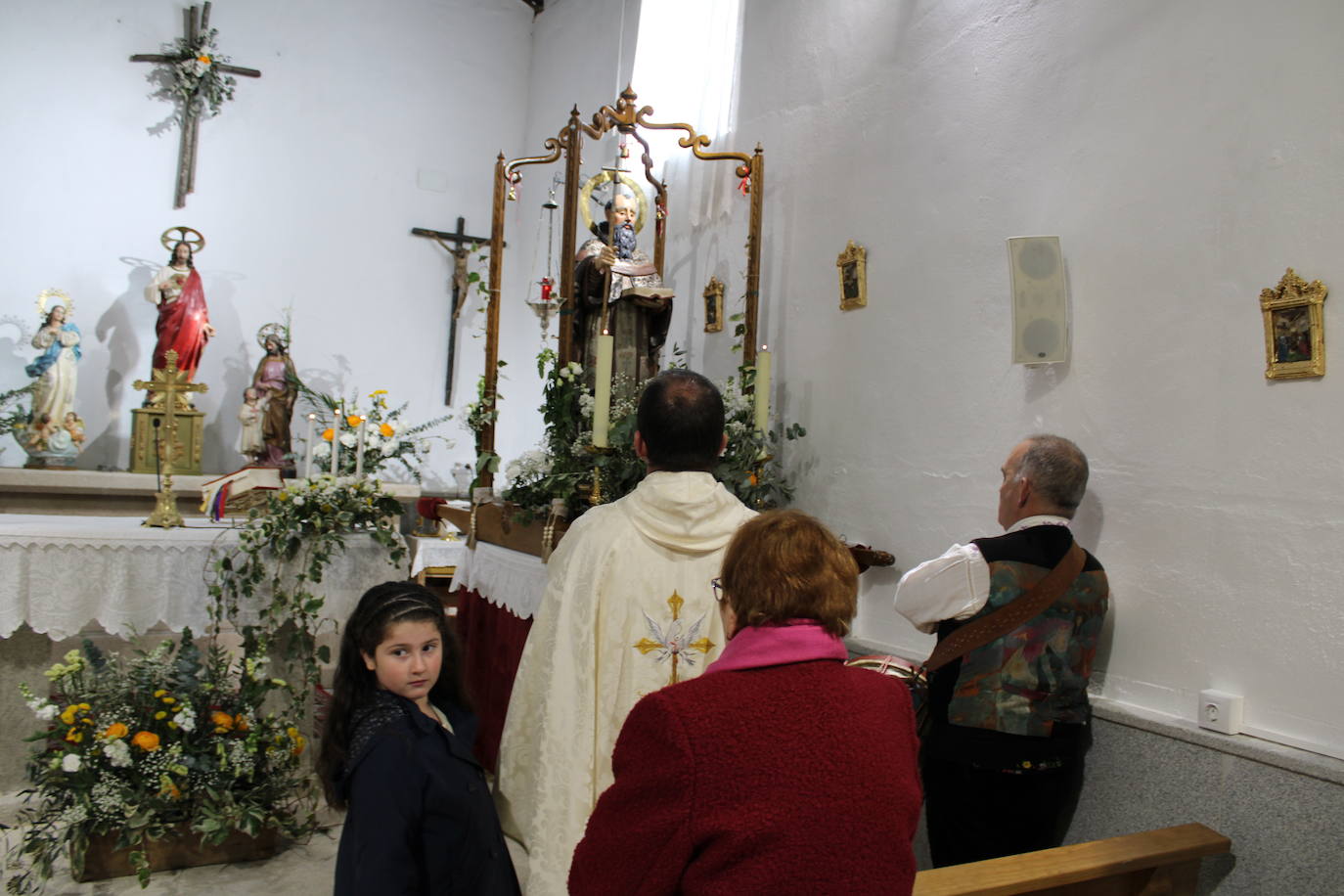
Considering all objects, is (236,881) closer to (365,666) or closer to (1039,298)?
(365,666)

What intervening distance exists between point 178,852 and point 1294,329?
13.0 feet

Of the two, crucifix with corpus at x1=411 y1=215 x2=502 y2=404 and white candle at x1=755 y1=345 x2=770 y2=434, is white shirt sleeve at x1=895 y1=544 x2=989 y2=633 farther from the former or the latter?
crucifix with corpus at x1=411 y1=215 x2=502 y2=404

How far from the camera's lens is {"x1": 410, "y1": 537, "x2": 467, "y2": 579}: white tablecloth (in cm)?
648

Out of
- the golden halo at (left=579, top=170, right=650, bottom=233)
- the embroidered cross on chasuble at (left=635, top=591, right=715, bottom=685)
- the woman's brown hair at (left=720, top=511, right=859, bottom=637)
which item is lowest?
the embroidered cross on chasuble at (left=635, top=591, right=715, bottom=685)

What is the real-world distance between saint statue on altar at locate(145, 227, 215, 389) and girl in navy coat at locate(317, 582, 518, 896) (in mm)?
5757

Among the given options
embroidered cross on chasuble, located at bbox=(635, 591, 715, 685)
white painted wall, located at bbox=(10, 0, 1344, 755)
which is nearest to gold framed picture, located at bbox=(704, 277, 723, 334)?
white painted wall, located at bbox=(10, 0, 1344, 755)

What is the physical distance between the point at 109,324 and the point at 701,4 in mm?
5034

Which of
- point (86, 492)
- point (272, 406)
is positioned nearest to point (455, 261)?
point (272, 406)

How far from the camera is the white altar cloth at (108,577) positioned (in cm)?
380

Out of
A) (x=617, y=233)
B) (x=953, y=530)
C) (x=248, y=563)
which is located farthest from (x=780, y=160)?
(x=248, y=563)

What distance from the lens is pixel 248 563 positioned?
4023 mm

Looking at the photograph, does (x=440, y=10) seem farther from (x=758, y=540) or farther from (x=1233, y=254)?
(x=758, y=540)

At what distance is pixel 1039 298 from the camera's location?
3.37 m

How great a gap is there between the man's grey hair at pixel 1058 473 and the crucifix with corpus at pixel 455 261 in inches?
263
